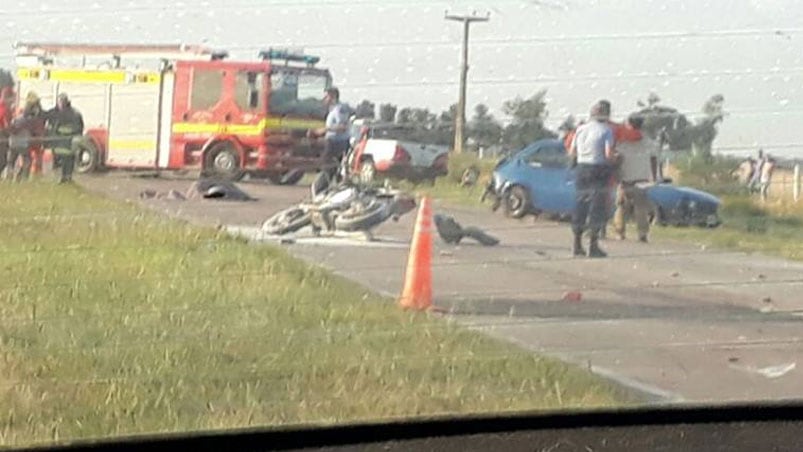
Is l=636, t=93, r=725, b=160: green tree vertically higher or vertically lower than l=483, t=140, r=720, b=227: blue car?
higher

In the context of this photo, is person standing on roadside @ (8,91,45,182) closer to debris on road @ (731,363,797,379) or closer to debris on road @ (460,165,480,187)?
debris on road @ (460,165,480,187)

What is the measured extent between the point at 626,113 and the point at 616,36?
23cm

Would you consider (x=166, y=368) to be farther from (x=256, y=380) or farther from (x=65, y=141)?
(x=65, y=141)

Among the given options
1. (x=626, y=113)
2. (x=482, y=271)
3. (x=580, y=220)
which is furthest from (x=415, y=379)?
(x=626, y=113)

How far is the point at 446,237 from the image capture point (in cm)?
486

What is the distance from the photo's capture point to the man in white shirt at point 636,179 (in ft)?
16.1

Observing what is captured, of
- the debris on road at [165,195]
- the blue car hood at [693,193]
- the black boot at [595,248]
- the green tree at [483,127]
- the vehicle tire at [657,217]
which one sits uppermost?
the green tree at [483,127]

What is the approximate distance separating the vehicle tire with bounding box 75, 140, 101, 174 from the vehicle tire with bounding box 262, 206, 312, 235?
0.53 meters

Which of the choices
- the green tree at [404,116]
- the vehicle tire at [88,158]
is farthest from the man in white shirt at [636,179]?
the vehicle tire at [88,158]

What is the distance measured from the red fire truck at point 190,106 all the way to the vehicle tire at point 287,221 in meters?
0.10

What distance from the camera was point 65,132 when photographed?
182 inches

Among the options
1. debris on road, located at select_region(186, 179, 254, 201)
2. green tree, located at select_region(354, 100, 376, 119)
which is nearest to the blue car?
green tree, located at select_region(354, 100, 376, 119)

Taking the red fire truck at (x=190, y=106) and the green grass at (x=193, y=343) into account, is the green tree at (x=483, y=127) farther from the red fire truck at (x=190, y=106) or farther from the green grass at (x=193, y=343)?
the green grass at (x=193, y=343)

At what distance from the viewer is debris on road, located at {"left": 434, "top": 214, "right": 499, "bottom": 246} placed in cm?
486
